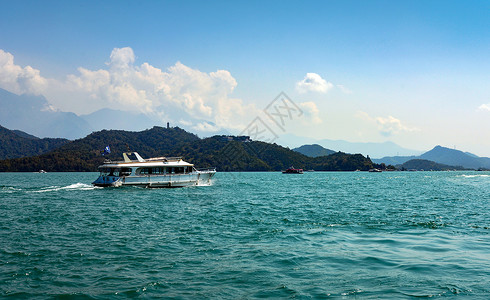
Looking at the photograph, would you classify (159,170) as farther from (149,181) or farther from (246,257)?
(246,257)

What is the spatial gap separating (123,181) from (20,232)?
3567 cm

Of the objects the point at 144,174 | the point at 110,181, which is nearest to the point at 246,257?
the point at 144,174

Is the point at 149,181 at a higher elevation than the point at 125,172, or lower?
lower

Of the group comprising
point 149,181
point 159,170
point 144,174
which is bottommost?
point 149,181

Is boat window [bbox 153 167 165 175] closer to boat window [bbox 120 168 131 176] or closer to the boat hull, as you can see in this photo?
the boat hull

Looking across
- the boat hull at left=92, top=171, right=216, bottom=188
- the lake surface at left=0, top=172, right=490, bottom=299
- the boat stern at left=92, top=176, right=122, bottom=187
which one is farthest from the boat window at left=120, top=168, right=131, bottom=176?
the lake surface at left=0, top=172, right=490, bottom=299

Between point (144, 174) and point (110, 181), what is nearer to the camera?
point (110, 181)

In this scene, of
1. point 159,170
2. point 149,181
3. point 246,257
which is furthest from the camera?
point 159,170

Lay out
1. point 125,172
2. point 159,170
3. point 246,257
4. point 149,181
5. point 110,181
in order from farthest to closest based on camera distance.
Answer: point 159,170
point 149,181
point 125,172
point 110,181
point 246,257

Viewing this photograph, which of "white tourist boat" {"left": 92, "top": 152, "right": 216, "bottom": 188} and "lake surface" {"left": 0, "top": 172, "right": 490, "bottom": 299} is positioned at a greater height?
"white tourist boat" {"left": 92, "top": 152, "right": 216, "bottom": 188}

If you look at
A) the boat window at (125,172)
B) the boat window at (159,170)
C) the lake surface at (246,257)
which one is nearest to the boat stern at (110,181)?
the boat window at (125,172)

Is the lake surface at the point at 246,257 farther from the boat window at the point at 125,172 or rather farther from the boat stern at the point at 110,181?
the boat window at the point at 125,172

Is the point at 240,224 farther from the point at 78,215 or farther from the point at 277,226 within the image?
the point at 78,215

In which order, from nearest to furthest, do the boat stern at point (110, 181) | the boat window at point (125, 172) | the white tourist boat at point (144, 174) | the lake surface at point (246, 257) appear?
1. the lake surface at point (246, 257)
2. the boat stern at point (110, 181)
3. the white tourist boat at point (144, 174)
4. the boat window at point (125, 172)
